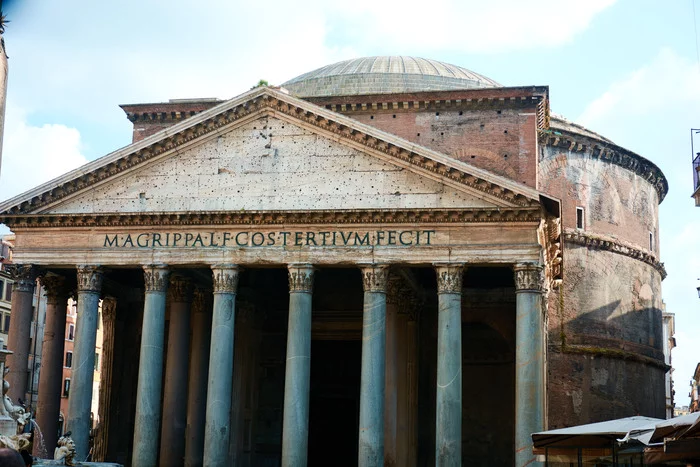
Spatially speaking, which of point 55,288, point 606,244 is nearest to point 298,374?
point 55,288

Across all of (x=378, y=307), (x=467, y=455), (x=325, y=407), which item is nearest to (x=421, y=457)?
(x=467, y=455)

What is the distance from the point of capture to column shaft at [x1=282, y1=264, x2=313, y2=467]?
71.3 ft

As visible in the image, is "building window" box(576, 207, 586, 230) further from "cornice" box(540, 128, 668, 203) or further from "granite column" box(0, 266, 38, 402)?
"granite column" box(0, 266, 38, 402)

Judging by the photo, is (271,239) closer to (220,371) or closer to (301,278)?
(301,278)

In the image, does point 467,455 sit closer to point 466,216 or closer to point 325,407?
point 325,407

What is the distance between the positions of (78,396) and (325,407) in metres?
8.72

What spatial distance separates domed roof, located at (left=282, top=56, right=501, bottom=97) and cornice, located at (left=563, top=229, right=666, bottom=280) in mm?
5735

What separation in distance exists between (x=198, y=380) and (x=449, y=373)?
293 inches

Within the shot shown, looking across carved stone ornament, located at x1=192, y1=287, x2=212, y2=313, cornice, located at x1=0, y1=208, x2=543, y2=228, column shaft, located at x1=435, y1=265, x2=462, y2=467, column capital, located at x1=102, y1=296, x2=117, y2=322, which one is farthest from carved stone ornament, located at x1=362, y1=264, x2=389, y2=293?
column capital, located at x1=102, y1=296, x2=117, y2=322

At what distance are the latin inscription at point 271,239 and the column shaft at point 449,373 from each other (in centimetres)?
115

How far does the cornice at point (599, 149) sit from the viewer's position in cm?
3184

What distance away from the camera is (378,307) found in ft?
73.0

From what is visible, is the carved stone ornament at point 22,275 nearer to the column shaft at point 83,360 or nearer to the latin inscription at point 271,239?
the column shaft at point 83,360

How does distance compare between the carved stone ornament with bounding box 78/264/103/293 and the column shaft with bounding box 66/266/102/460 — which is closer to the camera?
the column shaft with bounding box 66/266/102/460
